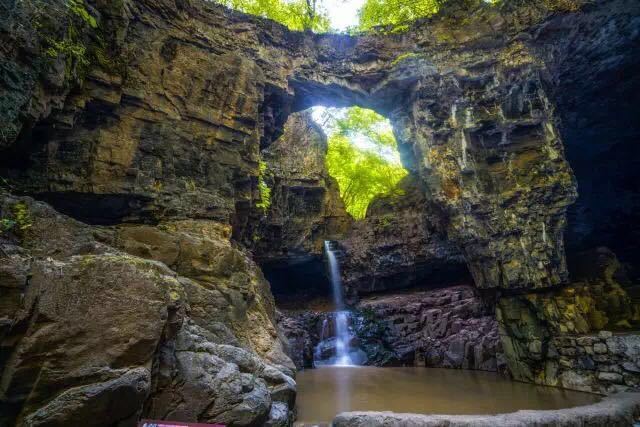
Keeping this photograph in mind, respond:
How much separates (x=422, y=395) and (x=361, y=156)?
18.2 m

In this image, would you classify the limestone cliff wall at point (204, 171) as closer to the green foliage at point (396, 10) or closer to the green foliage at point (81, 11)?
the green foliage at point (81, 11)

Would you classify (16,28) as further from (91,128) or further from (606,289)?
(606,289)

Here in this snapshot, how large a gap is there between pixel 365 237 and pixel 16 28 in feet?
47.0

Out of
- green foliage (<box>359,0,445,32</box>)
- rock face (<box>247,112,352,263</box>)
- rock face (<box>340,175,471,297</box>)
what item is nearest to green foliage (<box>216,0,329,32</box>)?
green foliage (<box>359,0,445,32</box>)

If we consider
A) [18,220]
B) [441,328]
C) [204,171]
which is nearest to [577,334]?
[441,328]

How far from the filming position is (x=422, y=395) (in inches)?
288

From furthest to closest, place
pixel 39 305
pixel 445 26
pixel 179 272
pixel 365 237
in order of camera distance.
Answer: pixel 365 237
pixel 445 26
pixel 179 272
pixel 39 305

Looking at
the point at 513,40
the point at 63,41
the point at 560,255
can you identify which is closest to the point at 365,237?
the point at 560,255

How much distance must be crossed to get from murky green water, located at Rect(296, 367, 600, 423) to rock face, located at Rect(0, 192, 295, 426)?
1.89 meters

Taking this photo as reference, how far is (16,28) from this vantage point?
15.0 feet

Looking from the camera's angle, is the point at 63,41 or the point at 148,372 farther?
the point at 63,41

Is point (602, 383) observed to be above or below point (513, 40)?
below

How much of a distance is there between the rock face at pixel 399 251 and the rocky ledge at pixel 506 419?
10358mm

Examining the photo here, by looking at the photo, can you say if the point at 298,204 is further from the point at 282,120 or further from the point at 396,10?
the point at 396,10
